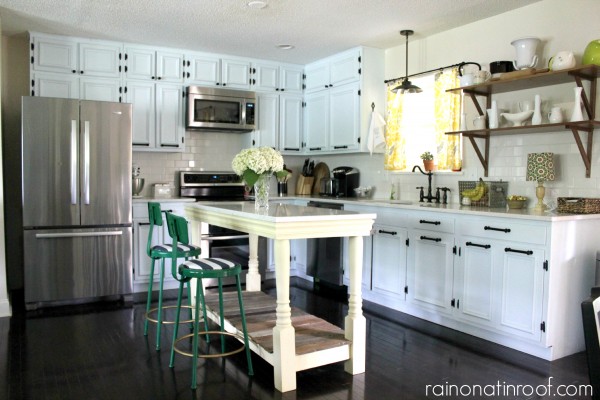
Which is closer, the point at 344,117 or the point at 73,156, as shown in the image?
the point at 73,156

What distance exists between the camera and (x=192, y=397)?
265 centimetres

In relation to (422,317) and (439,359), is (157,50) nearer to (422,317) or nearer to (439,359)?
(422,317)

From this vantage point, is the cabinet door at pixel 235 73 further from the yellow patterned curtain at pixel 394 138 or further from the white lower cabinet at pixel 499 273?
the white lower cabinet at pixel 499 273

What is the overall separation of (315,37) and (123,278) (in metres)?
Result: 2.92

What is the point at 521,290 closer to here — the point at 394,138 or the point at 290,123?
the point at 394,138

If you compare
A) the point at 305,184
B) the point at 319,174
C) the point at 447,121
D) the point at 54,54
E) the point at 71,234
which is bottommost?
the point at 71,234

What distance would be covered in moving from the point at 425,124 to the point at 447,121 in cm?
32

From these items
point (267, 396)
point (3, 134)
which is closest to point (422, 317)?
point (267, 396)

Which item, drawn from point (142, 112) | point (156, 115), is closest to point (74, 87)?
point (142, 112)

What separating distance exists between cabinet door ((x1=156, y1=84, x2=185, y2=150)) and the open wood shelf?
282cm

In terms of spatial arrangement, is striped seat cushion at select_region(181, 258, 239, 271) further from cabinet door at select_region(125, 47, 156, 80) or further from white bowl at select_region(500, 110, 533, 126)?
cabinet door at select_region(125, 47, 156, 80)

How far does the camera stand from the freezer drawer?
171 inches

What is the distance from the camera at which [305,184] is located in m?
6.15

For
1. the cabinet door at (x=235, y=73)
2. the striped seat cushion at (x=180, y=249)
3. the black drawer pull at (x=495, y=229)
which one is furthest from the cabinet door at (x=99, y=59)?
the black drawer pull at (x=495, y=229)
